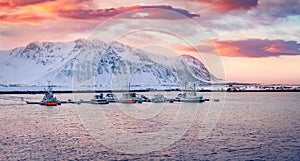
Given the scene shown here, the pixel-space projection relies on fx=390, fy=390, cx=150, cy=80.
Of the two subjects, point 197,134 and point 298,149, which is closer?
point 298,149

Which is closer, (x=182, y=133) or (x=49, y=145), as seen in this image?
(x=49, y=145)

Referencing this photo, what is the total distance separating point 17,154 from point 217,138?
69.5 ft

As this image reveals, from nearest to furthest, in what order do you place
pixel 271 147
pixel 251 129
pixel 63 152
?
pixel 63 152 < pixel 271 147 < pixel 251 129

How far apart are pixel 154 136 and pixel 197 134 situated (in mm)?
5720

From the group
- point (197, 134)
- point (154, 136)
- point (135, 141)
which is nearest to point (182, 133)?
point (197, 134)

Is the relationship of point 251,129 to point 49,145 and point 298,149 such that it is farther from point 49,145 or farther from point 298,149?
point 49,145

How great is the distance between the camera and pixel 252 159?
31219mm

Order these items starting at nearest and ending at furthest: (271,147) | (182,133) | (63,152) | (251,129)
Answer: (63,152) < (271,147) < (182,133) < (251,129)

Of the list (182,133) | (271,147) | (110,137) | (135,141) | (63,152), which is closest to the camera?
(63,152)

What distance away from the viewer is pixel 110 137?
44062 mm

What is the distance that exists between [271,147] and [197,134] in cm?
1130

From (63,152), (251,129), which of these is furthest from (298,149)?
(63,152)

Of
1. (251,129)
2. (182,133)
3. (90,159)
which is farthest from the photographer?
(251,129)

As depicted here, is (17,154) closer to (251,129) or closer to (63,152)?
(63,152)
